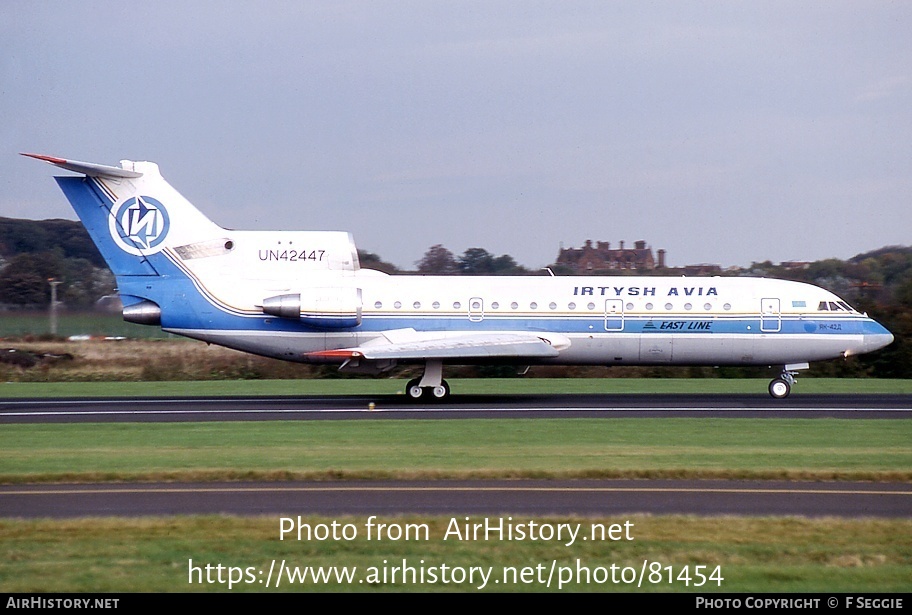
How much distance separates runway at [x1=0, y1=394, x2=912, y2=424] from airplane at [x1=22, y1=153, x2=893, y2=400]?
1194mm

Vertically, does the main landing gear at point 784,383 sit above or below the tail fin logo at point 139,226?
below

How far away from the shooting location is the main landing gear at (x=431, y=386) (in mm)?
26812

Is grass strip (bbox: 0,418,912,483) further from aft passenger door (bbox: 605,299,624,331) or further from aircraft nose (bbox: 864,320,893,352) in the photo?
aircraft nose (bbox: 864,320,893,352)

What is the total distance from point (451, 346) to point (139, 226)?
948 cm

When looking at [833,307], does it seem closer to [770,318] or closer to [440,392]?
[770,318]

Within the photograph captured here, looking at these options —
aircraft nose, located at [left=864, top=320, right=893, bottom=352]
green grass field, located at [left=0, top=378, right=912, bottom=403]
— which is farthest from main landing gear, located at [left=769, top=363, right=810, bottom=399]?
aircraft nose, located at [left=864, top=320, right=893, bottom=352]

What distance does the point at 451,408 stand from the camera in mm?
24969

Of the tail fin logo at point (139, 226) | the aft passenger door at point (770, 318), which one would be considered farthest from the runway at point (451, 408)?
the tail fin logo at point (139, 226)

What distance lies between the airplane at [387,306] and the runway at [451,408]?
1.19 m

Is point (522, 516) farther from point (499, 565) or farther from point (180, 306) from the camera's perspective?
point (180, 306)

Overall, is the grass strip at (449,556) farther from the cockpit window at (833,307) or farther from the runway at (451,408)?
the cockpit window at (833,307)

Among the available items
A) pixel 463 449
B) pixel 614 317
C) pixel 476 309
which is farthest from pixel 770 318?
pixel 463 449

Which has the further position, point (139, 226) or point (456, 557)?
point (139, 226)

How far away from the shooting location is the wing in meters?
26.0
